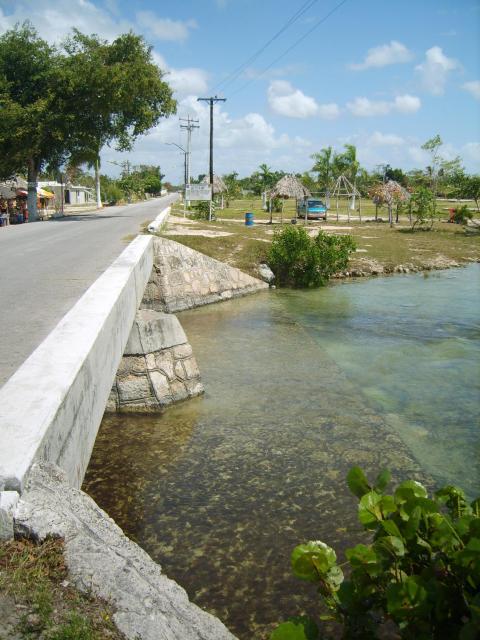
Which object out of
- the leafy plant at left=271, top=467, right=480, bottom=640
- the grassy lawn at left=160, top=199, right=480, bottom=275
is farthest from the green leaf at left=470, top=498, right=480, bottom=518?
the grassy lawn at left=160, top=199, right=480, bottom=275

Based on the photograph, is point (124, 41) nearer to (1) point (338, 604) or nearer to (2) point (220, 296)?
(2) point (220, 296)

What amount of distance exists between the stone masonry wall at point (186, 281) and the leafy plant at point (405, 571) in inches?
526

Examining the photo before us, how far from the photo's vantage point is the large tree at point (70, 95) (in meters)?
29.8

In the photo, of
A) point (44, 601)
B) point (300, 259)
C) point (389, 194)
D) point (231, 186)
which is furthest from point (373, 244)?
point (231, 186)

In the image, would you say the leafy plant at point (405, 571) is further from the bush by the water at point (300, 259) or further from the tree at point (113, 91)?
the tree at point (113, 91)

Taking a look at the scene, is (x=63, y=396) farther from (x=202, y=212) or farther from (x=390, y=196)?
(x=390, y=196)

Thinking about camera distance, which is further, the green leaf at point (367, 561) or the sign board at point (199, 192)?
the sign board at point (199, 192)

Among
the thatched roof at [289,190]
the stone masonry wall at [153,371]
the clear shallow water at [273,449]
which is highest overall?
the thatched roof at [289,190]

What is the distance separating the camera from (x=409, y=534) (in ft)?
7.13

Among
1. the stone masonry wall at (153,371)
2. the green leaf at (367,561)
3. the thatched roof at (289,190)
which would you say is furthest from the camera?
the thatched roof at (289,190)

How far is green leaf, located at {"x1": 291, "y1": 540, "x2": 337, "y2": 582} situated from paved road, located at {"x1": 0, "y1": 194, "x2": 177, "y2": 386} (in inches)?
109

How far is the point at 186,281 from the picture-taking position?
16875 millimetres

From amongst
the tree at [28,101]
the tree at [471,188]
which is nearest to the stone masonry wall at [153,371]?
the tree at [28,101]

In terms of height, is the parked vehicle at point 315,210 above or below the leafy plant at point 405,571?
above
